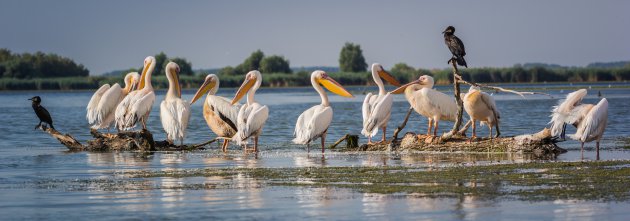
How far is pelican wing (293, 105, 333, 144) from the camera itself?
13398mm

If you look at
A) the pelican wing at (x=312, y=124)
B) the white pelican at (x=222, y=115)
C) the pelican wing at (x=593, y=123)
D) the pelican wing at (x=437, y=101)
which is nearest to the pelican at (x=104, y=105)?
the white pelican at (x=222, y=115)

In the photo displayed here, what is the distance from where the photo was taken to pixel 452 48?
1295 cm

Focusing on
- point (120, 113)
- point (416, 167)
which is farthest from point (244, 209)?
point (120, 113)

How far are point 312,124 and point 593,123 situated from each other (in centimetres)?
343

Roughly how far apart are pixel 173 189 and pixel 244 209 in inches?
59.4

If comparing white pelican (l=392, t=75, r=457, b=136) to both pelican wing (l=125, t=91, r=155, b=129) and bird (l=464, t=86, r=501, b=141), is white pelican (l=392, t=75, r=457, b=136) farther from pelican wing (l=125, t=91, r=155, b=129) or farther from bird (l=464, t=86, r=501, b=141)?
pelican wing (l=125, t=91, r=155, b=129)

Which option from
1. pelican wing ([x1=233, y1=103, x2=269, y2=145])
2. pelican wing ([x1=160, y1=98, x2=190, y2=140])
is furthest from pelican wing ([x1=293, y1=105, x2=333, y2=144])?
pelican wing ([x1=160, y1=98, x2=190, y2=140])

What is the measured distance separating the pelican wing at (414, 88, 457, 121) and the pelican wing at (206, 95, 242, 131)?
2425 mm

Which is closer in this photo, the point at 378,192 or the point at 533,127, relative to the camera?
the point at 378,192

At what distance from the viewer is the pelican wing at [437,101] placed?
46.0 feet

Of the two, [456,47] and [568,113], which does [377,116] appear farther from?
[568,113]

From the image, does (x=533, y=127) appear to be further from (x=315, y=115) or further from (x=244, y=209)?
(x=244, y=209)

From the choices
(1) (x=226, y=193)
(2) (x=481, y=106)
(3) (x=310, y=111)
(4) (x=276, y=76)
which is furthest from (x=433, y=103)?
(4) (x=276, y=76)

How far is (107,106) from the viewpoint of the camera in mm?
15773
